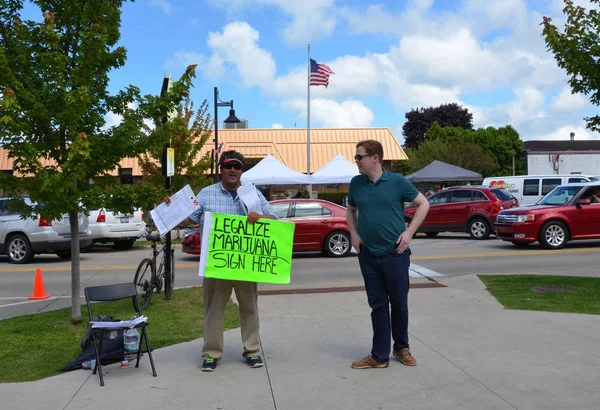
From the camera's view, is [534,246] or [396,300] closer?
[396,300]

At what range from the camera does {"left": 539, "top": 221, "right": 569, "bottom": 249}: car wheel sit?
681 inches

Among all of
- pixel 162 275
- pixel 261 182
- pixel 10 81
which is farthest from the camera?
pixel 261 182

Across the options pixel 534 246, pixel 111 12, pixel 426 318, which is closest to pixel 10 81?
pixel 111 12

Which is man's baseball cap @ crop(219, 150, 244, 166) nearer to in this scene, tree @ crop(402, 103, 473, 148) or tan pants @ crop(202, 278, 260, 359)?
tan pants @ crop(202, 278, 260, 359)

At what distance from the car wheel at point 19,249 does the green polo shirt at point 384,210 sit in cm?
1422

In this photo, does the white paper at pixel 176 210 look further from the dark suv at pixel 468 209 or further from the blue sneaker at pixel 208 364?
the dark suv at pixel 468 209

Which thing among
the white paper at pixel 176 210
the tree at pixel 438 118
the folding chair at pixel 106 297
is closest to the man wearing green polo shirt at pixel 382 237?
the white paper at pixel 176 210

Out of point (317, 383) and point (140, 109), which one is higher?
point (140, 109)

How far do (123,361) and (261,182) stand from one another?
20019mm

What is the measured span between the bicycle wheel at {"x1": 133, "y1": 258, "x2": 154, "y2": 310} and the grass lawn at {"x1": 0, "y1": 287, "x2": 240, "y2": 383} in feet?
0.56

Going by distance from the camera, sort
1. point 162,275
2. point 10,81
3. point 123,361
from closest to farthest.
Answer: point 123,361, point 10,81, point 162,275

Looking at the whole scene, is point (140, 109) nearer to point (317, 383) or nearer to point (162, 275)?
point (162, 275)

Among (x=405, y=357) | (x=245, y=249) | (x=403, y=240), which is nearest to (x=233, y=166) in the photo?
(x=245, y=249)

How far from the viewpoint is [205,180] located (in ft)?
91.3
